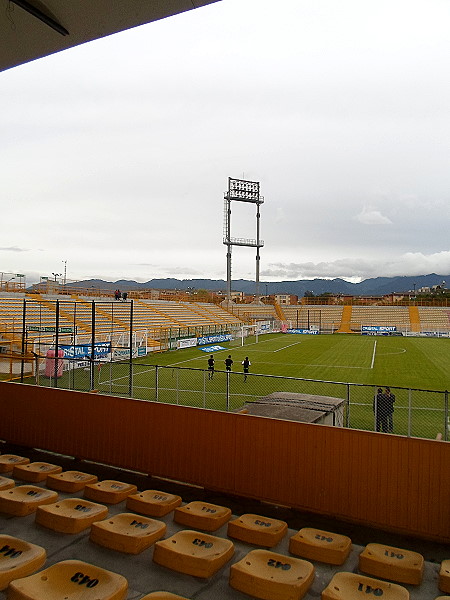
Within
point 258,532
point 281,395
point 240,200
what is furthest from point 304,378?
point 240,200

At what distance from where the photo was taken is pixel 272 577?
15.1 ft

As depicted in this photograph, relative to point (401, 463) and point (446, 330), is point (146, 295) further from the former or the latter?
point (401, 463)

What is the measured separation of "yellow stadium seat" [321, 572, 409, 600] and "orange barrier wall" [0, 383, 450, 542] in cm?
293

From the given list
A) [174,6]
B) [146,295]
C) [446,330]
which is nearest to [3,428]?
[174,6]

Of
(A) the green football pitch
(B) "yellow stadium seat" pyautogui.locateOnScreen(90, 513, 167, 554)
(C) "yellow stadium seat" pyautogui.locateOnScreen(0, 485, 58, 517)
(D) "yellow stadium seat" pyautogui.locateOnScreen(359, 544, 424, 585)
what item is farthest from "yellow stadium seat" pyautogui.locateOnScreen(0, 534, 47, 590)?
(A) the green football pitch

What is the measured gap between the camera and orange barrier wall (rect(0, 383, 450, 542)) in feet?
23.4

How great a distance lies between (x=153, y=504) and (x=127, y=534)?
4.09ft

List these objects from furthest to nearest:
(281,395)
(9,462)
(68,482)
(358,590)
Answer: (281,395) → (9,462) → (68,482) → (358,590)

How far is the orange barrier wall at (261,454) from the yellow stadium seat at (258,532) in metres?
1.79

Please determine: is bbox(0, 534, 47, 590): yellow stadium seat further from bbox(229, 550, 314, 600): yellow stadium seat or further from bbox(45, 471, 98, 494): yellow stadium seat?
bbox(45, 471, 98, 494): yellow stadium seat

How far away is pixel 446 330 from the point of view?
56.4 m

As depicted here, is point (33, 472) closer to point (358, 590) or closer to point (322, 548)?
point (322, 548)

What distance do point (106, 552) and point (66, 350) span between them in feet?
64.9

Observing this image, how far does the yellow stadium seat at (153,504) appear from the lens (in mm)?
6742
